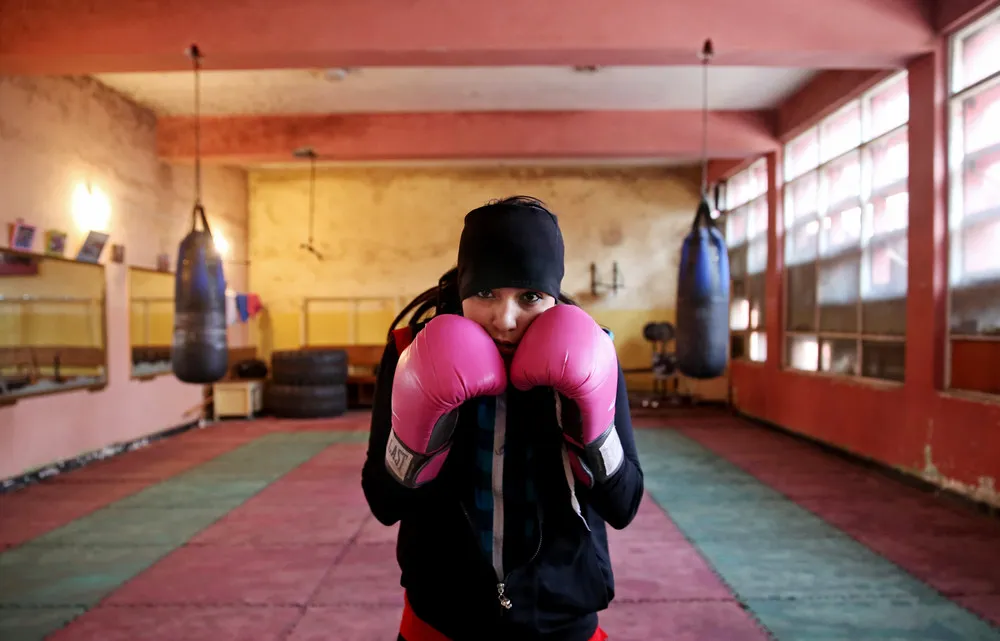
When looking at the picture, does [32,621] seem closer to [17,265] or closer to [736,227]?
[17,265]

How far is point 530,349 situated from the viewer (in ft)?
3.01

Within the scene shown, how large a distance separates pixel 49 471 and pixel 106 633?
3.19 meters

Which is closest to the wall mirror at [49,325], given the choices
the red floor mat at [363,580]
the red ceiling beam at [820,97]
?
the red floor mat at [363,580]

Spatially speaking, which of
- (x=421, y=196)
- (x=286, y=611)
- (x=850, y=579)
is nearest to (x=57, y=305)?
(x=286, y=611)

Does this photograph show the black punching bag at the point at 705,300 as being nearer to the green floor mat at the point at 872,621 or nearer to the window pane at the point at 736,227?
the green floor mat at the point at 872,621

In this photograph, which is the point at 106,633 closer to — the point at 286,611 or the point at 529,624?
the point at 286,611

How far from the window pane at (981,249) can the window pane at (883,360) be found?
2.79ft

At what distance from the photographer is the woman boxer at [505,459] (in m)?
0.91

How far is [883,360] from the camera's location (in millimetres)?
4672

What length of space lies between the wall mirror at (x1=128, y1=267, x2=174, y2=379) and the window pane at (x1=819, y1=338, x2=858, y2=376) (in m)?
6.62

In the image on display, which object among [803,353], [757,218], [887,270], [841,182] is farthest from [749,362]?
[887,270]

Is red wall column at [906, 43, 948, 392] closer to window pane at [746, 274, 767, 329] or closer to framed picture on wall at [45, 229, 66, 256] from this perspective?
window pane at [746, 274, 767, 329]

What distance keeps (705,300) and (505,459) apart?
3.20m

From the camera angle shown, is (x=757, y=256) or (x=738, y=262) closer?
(x=757, y=256)
